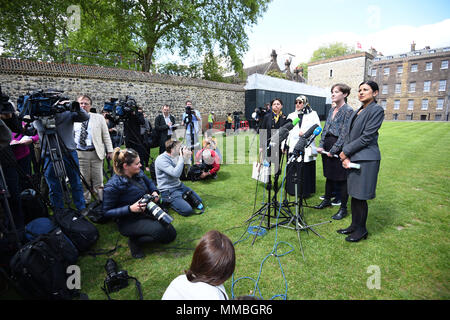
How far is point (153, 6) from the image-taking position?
16.8m

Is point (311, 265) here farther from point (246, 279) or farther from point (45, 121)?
point (45, 121)

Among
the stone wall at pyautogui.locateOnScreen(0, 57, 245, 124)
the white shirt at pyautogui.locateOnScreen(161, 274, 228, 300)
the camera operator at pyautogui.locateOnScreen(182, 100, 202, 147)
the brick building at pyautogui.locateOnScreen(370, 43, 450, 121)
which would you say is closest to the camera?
the white shirt at pyautogui.locateOnScreen(161, 274, 228, 300)

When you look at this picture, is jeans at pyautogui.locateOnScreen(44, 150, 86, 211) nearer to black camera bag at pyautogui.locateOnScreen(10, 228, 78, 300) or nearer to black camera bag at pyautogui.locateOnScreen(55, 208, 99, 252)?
black camera bag at pyautogui.locateOnScreen(55, 208, 99, 252)

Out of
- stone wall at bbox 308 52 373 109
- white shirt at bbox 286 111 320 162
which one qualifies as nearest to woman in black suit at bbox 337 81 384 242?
white shirt at bbox 286 111 320 162

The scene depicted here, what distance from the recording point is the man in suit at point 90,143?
4.15 meters

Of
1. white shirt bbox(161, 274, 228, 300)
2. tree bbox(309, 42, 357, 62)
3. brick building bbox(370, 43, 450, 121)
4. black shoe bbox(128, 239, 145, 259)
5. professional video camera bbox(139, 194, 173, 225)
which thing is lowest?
black shoe bbox(128, 239, 145, 259)

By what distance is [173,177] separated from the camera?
427 centimetres

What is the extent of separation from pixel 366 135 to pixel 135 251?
335 centimetres

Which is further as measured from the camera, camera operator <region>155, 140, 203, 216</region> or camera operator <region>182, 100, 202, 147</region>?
camera operator <region>182, 100, 202, 147</region>

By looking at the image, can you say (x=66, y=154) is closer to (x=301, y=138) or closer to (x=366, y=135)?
(x=301, y=138)

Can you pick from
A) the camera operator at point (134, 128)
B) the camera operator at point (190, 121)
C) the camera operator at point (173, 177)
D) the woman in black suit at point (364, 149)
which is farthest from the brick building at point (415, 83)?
the camera operator at point (173, 177)

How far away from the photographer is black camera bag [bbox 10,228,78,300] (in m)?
1.92

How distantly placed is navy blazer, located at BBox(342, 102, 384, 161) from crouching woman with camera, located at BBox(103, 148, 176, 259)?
2.65 metres

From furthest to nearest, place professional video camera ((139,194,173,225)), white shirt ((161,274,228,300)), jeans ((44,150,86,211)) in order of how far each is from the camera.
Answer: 1. jeans ((44,150,86,211))
2. professional video camera ((139,194,173,225))
3. white shirt ((161,274,228,300))
